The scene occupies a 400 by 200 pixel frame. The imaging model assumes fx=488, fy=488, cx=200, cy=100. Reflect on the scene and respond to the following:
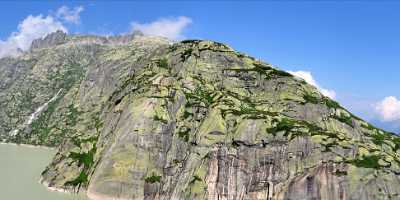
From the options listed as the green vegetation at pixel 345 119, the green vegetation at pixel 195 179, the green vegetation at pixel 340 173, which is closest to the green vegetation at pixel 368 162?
the green vegetation at pixel 340 173

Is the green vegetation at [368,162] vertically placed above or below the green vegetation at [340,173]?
above

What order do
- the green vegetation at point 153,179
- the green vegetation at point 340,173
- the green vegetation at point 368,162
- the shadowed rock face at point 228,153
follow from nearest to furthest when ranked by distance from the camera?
the green vegetation at point 340,173
the green vegetation at point 368,162
the shadowed rock face at point 228,153
the green vegetation at point 153,179

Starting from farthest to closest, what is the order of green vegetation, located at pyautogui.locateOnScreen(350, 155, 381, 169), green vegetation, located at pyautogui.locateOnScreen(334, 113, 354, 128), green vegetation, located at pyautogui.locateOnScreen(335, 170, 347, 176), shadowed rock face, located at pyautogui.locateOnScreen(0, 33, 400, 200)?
green vegetation, located at pyautogui.locateOnScreen(334, 113, 354, 128)
shadowed rock face, located at pyautogui.locateOnScreen(0, 33, 400, 200)
green vegetation, located at pyautogui.locateOnScreen(350, 155, 381, 169)
green vegetation, located at pyautogui.locateOnScreen(335, 170, 347, 176)

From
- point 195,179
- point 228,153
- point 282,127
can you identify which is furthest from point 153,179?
point 282,127

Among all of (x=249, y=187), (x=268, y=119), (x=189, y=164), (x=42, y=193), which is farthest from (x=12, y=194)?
(x=268, y=119)

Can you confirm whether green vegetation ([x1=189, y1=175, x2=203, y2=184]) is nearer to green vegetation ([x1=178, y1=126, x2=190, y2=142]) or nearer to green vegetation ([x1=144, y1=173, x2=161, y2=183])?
green vegetation ([x1=144, y1=173, x2=161, y2=183])

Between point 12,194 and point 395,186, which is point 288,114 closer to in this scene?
point 395,186

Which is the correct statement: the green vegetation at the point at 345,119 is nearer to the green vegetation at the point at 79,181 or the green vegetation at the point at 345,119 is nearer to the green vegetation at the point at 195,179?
the green vegetation at the point at 195,179

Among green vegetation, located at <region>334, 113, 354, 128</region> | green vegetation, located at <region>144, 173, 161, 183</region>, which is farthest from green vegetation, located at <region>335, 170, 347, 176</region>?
green vegetation, located at <region>144, 173, 161, 183</region>

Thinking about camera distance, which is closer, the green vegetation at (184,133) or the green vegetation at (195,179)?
the green vegetation at (195,179)

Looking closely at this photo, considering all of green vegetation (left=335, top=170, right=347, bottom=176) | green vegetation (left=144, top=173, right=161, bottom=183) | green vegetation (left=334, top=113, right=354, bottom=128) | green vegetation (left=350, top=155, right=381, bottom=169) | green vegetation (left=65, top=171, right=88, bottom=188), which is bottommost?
green vegetation (left=65, top=171, right=88, bottom=188)

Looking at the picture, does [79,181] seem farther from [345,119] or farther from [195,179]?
→ [345,119]

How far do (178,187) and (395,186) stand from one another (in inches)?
2677

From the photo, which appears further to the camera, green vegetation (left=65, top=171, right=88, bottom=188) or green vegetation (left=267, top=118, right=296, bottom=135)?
green vegetation (left=65, top=171, right=88, bottom=188)
